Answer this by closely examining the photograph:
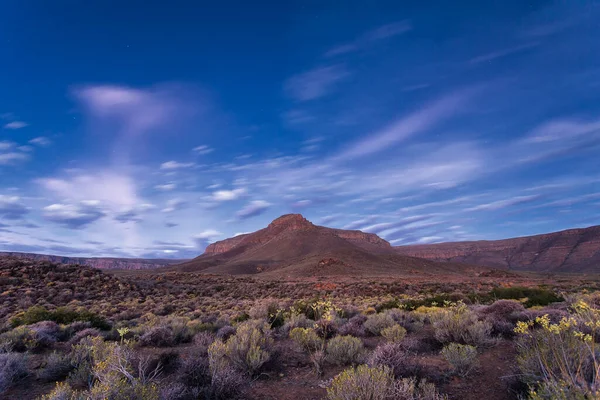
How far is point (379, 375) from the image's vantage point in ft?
14.1

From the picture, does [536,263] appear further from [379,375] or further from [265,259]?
[379,375]

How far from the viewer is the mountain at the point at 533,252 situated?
124 m

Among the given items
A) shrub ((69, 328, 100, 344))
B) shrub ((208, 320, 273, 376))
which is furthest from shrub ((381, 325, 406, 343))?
shrub ((69, 328, 100, 344))

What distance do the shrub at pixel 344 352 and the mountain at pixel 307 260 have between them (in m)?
63.2

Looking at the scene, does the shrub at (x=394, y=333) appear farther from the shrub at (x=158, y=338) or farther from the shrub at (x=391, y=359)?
the shrub at (x=158, y=338)

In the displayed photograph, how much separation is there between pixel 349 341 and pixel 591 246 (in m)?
167

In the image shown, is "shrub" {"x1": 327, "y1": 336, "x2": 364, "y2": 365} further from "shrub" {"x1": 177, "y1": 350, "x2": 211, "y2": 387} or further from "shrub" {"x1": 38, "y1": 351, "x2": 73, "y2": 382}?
"shrub" {"x1": 38, "y1": 351, "x2": 73, "y2": 382}

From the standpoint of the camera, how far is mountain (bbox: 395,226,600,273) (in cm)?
12375

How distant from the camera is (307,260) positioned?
3602 inches

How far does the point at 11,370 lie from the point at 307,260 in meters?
86.4

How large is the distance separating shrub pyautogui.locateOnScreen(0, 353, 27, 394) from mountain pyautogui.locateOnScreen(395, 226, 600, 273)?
143 meters

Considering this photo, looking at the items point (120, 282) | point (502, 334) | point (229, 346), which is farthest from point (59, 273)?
point (502, 334)

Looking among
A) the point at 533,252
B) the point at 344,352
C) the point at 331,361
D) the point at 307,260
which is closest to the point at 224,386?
the point at 331,361

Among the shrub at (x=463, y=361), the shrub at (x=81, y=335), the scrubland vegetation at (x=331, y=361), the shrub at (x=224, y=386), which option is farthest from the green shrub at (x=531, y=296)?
the shrub at (x=81, y=335)
